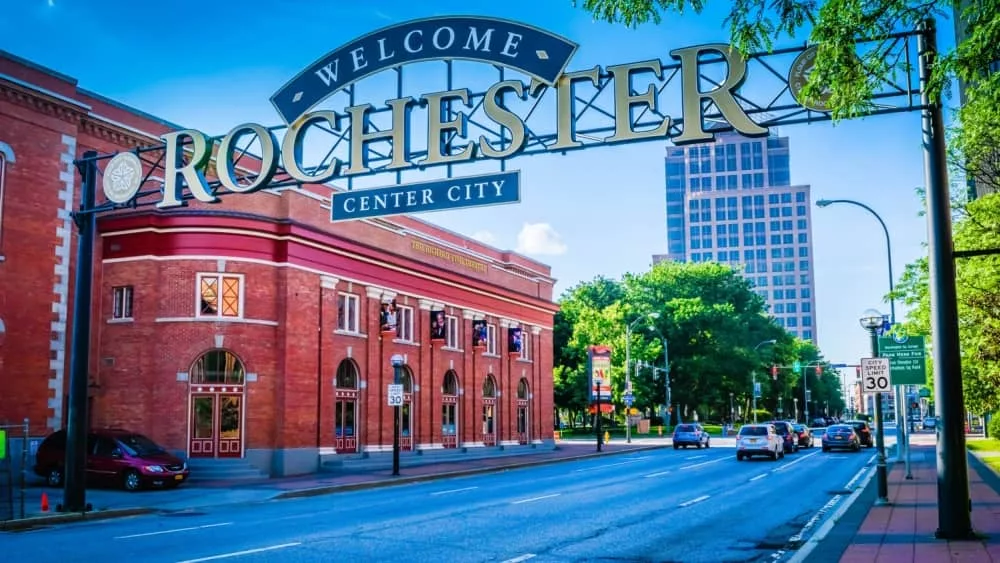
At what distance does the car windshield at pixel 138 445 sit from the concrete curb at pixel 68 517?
6.38m

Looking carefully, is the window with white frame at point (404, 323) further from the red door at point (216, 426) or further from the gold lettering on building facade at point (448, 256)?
the red door at point (216, 426)

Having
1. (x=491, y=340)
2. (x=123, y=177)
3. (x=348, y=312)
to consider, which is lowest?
(x=491, y=340)

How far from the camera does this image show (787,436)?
161ft

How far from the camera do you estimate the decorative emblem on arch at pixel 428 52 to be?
17516 millimetres

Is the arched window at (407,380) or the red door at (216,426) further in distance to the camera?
the arched window at (407,380)

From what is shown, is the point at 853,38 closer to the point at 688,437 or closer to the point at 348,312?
the point at 348,312

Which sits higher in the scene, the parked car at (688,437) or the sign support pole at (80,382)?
the sign support pole at (80,382)

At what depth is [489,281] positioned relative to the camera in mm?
50062

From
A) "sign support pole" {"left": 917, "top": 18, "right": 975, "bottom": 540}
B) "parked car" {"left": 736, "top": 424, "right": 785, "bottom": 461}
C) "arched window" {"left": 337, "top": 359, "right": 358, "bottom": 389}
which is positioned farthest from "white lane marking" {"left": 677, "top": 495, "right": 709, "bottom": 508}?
"parked car" {"left": 736, "top": 424, "right": 785, "bottom": 461}

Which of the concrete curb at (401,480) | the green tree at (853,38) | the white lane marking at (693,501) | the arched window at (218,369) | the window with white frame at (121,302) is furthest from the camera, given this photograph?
the window with white frame at (121,302)

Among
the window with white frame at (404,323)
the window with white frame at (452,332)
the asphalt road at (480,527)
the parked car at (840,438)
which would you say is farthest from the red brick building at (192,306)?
the parked car at (840,438)

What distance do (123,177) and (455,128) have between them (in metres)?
8.41

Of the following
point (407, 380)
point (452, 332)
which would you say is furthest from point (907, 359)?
point (452, 332)

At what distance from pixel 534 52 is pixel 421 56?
7.69 ft
